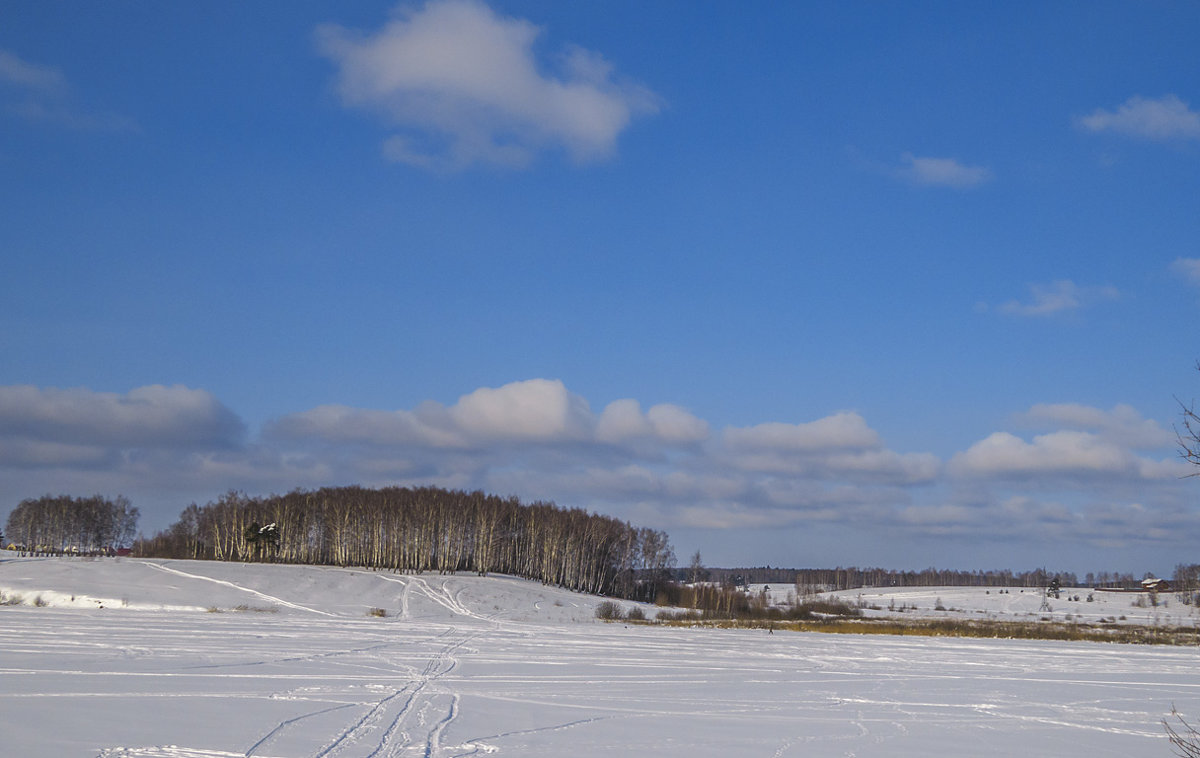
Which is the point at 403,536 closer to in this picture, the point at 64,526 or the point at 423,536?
the point at 423,536

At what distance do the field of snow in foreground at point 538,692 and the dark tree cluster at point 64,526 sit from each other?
7352 cm

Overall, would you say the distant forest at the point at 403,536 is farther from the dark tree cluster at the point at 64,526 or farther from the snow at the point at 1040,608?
the snow at the point at 1040,608

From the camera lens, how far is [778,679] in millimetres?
23797

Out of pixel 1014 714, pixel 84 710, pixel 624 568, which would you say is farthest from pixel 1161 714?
pixel 624 568

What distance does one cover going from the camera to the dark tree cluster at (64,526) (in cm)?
10469

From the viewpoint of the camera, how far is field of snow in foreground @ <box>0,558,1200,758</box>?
43.7 feet

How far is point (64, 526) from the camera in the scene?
106 metres

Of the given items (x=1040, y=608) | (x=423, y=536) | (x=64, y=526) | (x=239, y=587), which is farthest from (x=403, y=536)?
(x=1040, y=608)

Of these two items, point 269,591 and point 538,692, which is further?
point 269,591

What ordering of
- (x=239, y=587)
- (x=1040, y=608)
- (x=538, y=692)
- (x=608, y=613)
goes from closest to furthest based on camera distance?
(x=538, y=692), (x=239, y=587), (x=608, y=613), (x=1040, y=608)

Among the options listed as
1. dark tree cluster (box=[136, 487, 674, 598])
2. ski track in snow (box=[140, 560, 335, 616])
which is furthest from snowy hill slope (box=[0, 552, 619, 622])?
dark tree cluster (box=[136, 487, 674, 598])

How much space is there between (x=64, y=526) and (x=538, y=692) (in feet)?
348

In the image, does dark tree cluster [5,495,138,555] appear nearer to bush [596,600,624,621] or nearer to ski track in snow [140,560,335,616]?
ski track in snow [140,560,335,616]

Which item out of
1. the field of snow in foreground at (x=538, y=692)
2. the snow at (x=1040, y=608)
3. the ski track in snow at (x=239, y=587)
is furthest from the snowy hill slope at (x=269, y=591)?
the snow at (x=1040, y=608)
